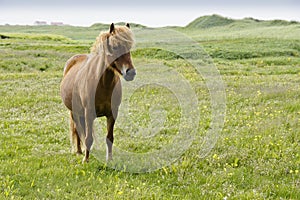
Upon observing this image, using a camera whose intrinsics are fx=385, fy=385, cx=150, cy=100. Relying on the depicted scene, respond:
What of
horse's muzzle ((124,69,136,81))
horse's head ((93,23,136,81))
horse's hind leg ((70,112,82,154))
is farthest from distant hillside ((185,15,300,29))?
horse's muzzle ((124,69,136,81))

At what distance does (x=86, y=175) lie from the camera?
7.90m

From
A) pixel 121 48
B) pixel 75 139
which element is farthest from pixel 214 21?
pixel 121 48

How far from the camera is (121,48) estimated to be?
721 cm

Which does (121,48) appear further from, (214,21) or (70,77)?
(214,21)

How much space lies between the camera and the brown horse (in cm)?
721

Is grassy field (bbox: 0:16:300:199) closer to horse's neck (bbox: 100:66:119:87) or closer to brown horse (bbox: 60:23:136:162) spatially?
brown horse (bbox: 60:23:136:162)

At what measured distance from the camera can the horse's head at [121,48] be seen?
7095 mm

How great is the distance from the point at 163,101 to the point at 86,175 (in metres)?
8.06

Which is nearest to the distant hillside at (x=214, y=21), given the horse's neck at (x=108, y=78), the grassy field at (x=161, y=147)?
the grassy field at (x=161, y=147)

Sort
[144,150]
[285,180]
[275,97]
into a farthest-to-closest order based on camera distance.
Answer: [275,97] → [144,150] → [285,180]

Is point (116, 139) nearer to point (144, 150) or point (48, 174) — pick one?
point (144, 150)

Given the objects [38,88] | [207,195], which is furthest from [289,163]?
[38,88]

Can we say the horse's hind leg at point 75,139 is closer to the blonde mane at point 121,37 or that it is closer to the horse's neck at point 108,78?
the horse's neck at point 108,78

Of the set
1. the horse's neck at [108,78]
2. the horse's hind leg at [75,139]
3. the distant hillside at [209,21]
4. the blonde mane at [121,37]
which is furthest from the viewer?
the distant hillside at [209,21]
